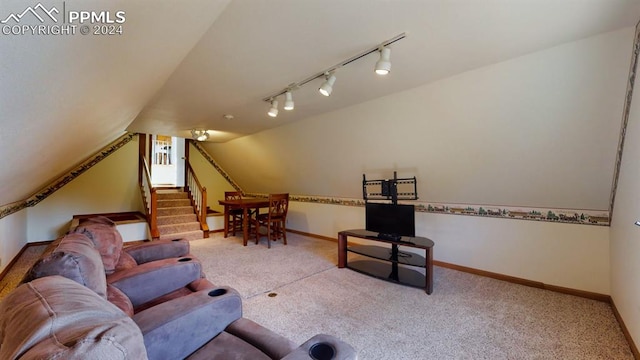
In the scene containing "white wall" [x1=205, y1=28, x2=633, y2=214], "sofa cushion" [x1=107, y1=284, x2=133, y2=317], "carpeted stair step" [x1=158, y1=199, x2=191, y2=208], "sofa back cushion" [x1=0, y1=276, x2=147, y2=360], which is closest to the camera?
"sofa back cushion" [x1=0, y1=276, x2=147, y2=360]

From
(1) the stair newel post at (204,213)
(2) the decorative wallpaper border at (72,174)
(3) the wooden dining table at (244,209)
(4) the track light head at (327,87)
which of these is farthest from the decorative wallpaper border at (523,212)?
(2) the decorative wallpaper border at (72,174)

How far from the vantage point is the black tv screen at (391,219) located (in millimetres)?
3350

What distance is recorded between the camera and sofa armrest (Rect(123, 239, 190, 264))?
2.43 meters

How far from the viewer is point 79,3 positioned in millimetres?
901

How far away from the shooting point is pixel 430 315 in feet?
8.00

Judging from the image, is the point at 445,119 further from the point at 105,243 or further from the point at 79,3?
the point at 105,243

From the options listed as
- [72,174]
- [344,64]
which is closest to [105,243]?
[344,64]

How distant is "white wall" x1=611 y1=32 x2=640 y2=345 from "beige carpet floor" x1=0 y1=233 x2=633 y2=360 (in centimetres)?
26

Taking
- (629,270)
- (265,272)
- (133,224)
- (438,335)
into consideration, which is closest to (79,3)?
(438,335)

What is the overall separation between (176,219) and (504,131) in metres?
5.91

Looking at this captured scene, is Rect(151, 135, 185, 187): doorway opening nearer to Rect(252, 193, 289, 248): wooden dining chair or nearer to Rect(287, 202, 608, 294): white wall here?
Rect(252, 193, 289, 248): wooden dining chair

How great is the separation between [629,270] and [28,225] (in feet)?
28.1

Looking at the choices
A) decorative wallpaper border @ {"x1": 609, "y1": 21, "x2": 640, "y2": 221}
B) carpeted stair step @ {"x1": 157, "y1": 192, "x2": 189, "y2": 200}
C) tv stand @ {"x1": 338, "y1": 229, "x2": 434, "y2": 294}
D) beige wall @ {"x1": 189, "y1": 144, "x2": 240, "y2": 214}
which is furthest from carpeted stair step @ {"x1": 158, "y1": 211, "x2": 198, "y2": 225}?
decorative wallpaper border @ {"x1": 609, "y1": 21, "x2": 640, "y2": 221}

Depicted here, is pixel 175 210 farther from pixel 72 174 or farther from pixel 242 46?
pixel 242 46
